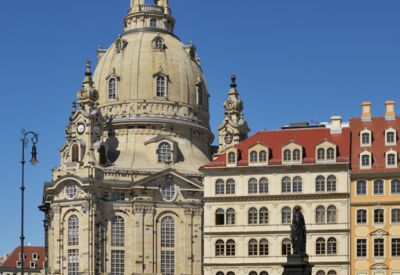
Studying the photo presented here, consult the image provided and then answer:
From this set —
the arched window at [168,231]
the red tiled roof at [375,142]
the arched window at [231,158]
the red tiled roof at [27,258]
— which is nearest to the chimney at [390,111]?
the red tiled roof at [375,142]

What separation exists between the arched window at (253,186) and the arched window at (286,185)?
110 inches

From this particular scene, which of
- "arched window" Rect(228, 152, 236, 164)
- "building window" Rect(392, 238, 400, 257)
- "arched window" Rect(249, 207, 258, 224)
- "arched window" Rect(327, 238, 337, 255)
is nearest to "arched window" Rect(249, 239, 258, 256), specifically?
"arched window" Rect(249, 207, 258, 224)

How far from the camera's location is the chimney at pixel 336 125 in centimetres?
11225

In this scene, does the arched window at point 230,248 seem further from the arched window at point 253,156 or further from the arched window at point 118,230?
the arched window at point 118,230

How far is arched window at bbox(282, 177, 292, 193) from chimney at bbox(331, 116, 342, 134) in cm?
718

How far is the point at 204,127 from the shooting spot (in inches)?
5625

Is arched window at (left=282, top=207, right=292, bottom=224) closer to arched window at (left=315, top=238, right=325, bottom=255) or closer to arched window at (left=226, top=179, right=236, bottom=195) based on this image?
arched window at (left=315, top=238, right=325, bottom=255)

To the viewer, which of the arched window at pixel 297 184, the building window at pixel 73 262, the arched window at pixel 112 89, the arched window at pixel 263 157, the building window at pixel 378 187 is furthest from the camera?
the arched window at pixel 112 89

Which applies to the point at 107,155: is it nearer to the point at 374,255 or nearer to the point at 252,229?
the point at 252,229

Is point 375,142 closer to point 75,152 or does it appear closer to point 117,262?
point 117,262

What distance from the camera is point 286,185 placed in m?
110

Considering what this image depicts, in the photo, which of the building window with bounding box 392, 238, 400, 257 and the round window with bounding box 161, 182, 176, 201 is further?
the round window with bounding box 161, 182, 176, 201

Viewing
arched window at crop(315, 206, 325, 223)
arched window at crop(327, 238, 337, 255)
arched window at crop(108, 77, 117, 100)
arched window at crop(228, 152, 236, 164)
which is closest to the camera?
arched window at crop(327, 238, 337, 255)

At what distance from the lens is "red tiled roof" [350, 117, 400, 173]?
352 feet
